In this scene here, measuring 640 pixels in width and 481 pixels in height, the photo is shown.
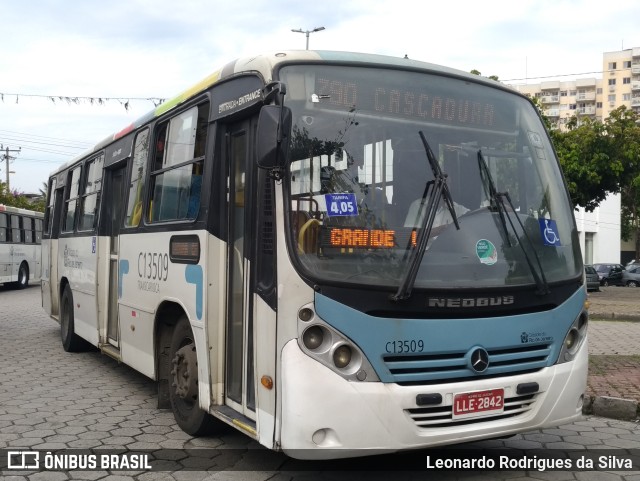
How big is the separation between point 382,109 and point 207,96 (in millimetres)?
1637

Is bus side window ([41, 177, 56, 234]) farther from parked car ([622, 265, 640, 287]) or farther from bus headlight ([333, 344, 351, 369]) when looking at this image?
parked car ([622, 265, 640, 287])

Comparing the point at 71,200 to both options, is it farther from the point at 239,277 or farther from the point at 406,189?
the point at 406,189

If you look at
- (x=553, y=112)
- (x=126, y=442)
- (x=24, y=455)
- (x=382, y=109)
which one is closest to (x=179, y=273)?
(x=126, y=442)

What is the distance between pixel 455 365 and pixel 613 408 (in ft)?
10.4

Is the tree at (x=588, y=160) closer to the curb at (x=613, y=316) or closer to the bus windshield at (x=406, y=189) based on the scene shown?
the curb at (x=613, y=316)

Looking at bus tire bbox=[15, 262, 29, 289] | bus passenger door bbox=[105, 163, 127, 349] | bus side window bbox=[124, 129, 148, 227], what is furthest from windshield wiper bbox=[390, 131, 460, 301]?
bus tire bbox=[15, 262, 29, 289]

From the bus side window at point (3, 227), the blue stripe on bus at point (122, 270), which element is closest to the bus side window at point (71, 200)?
the blue stripe on bus at point (122, 270)

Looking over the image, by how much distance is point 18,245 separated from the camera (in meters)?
26.2

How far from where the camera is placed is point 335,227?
434 centimetres

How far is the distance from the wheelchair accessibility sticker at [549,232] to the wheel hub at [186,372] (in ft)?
8.99

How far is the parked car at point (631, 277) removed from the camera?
43.1m

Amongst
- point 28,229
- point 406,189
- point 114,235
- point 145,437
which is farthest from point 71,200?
point 28,229

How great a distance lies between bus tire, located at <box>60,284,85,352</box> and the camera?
10.3 metres

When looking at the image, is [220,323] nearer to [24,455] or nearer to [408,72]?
[24,455]
